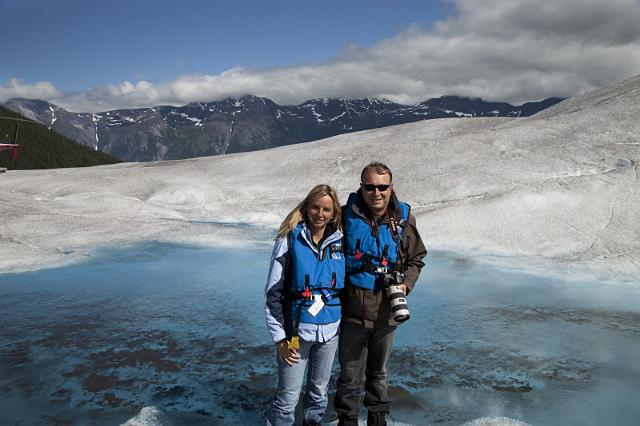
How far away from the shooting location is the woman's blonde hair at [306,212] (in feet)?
13.8

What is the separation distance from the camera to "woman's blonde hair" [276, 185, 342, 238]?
421 cm

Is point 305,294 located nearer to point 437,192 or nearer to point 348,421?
point 348,421

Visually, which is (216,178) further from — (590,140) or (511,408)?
(511,408)

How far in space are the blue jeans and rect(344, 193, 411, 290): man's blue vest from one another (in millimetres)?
584

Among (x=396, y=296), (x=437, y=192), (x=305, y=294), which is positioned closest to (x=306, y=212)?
(x=305, y=294)

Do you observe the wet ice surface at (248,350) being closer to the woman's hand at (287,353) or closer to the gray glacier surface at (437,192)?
the woman's hand at (287,353)

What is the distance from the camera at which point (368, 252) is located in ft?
14.2

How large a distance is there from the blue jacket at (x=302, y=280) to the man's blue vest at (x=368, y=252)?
11cm

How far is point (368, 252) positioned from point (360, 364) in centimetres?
105

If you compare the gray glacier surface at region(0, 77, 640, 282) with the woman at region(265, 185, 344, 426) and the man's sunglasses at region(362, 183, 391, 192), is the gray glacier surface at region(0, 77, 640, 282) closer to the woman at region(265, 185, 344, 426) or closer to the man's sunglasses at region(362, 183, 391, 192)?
the man's sunglasses at region(362, 183, 391, 192)

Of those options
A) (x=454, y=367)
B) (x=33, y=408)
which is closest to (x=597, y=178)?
(x=454, y=367)

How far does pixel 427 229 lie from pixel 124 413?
10.3m

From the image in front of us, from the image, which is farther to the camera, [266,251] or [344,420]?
[266,251]

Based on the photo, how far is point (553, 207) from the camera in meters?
13.6
